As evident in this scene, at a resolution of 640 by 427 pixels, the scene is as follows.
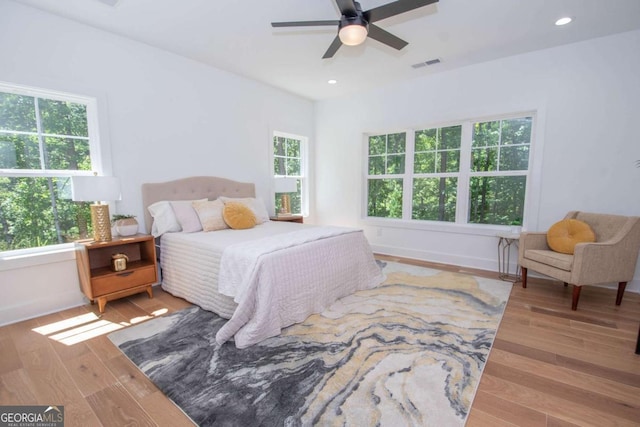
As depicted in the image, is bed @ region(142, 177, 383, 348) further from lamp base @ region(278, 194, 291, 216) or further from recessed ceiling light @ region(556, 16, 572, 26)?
recessed ceiling light @ region(556, 16, 572, 26)

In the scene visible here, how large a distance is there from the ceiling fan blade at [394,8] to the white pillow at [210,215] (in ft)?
7.88

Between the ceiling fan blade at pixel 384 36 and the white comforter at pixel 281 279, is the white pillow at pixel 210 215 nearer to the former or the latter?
the white comforter at pixel 281 279

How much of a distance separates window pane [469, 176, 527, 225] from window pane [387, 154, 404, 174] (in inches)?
A: 42.1

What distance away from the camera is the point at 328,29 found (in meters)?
2.75

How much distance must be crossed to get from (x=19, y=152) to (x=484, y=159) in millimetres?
5043

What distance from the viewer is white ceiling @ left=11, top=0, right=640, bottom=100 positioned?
2.44 m

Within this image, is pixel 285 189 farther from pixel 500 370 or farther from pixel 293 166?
pixel 500 370

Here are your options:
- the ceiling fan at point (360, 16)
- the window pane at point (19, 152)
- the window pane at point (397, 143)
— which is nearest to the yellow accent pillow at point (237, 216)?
the window pane at point (19, 152)

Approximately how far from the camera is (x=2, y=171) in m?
2.43

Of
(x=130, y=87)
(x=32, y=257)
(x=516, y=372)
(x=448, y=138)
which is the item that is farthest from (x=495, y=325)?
(x=130, y=87)

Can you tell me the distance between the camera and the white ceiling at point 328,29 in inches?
95.9

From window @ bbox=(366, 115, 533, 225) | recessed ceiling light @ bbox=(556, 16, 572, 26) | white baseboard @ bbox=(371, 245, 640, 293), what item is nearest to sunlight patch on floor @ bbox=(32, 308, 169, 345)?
white baseboard @ bbox=(371, 245, 640, 293)

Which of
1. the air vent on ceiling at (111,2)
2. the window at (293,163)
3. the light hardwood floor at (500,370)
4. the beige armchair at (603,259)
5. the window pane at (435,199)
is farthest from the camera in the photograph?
the window at (293,163)

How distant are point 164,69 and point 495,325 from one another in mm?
4271
